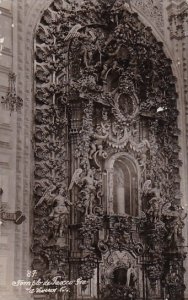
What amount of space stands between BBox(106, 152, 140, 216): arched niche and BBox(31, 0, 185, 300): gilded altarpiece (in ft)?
0.05

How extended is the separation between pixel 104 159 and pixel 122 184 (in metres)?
0.58

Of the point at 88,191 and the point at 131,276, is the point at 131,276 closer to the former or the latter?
the point at 131,276

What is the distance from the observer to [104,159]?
365 inches

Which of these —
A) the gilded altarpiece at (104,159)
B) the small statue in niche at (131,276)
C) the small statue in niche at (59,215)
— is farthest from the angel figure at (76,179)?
the small statue in niche at (131,276)

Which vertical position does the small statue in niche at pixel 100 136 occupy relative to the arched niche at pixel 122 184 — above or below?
above

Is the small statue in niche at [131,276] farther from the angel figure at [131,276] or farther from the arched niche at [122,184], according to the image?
the arched niche at [122,184]

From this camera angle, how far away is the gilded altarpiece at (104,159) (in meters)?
8.59

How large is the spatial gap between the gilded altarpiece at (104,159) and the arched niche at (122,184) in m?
0.02

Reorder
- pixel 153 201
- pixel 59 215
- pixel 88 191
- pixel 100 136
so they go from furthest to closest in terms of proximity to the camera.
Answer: pixel 153 201, pixel 100 136, pixel 88 191, pixel 59 215

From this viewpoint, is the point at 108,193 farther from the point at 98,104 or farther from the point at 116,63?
the point at 116,63

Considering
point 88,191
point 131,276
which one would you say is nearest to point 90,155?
point 88,191

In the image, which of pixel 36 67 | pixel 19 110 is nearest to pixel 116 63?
pixel 36 67

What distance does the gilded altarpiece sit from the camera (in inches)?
338

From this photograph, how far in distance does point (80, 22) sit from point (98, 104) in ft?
4.76
